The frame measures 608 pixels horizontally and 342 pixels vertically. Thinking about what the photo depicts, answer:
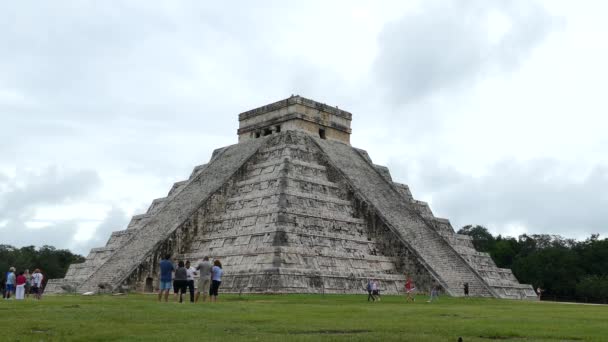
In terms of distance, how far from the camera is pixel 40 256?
197ft

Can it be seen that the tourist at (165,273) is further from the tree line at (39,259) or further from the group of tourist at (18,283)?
the tree line at (39,259)

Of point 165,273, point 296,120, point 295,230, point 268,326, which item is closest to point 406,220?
point 295,230

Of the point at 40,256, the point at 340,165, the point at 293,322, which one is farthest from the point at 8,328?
the point at 40,256

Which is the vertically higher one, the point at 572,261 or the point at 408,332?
the point at 572,261

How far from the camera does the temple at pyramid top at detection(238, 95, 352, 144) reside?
94.6 ft

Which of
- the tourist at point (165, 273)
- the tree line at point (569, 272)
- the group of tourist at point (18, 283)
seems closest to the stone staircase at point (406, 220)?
the tourist at point (165, 273)

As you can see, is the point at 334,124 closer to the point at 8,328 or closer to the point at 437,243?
the point at 437,243

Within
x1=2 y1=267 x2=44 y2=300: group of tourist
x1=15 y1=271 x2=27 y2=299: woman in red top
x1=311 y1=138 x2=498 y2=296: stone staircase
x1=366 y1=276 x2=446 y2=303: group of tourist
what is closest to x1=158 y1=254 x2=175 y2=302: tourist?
x1=2 y1=267 x2=44 y2=300: group of tourist

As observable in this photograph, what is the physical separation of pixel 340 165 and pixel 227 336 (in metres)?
19.8

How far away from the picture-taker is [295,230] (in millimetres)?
21828

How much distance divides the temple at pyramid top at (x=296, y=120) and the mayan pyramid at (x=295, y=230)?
0.06 m

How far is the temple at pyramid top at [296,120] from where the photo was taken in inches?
1136

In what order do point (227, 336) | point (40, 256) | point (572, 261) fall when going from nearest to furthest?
point (227, 336) < point (572, 261) < point (40, 256)

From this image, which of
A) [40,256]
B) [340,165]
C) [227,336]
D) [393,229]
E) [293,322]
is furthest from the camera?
[40,256]
